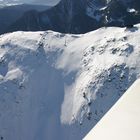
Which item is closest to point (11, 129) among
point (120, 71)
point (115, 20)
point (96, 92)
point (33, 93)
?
point (33, 93)

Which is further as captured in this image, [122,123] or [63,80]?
[63,80]

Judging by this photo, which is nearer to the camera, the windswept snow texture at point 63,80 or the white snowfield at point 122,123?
the white snowfield at point 122,123

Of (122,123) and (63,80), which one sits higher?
(122,123)

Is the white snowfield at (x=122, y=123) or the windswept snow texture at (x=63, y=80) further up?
the white snowfield at (x=122, y=123)

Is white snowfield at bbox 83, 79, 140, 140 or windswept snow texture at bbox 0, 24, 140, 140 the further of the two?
windswept snow texture at bbox 0, 24, 140, 140

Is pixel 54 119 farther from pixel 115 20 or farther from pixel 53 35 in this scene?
pixel 115 20

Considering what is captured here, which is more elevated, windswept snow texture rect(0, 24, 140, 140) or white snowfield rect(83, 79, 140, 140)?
white snowfield rect(83, 79, 140, 140)
